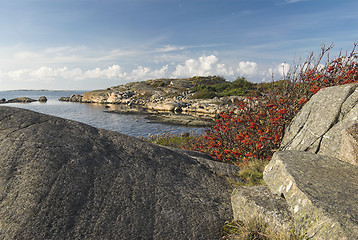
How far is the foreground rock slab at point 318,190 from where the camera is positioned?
2623mm

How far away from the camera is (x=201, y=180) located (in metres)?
5.05

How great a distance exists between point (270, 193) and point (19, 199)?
430cm

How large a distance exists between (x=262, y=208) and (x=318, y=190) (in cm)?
90

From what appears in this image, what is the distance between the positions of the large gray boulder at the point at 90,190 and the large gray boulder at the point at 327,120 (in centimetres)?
262

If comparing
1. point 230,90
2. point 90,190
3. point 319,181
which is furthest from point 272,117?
point 230,90

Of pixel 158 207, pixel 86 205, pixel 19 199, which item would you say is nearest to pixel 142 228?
pixel 158 207

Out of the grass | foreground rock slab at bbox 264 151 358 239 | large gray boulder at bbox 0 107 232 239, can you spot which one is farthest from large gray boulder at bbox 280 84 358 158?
large gray boulder at bbox 0 107 232 239

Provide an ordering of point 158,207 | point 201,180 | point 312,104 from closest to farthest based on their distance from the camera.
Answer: point 158,207 < point 201,180 < point 312,104

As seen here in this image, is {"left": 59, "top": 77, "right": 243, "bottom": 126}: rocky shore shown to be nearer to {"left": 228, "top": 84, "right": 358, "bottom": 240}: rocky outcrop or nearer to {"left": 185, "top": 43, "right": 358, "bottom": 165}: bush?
{"left": 185, "top": 43, "right": 358, "bottom": 165}: bush

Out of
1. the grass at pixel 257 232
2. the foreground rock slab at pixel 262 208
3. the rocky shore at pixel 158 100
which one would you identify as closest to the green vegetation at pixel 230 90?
Result: the rocky shore at pixel 158 100

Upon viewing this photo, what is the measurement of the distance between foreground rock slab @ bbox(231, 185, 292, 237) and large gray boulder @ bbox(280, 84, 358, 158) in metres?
2.03

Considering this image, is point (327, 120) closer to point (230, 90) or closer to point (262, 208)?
point (262, 208)

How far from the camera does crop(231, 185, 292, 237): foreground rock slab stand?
3.26 metres

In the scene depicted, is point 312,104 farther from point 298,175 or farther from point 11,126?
point 11,126
